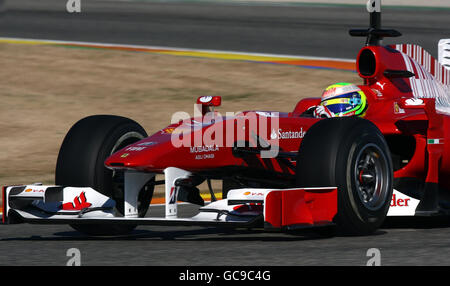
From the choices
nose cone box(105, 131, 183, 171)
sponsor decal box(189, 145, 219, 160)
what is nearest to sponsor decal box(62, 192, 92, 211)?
nose cone box(105, 131, 183, 171)

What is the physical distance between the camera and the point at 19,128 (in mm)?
14625

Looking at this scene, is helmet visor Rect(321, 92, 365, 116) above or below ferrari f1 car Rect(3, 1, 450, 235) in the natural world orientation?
above

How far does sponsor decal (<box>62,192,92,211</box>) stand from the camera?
7.77 meters

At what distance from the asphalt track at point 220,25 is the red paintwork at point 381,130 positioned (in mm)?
11348

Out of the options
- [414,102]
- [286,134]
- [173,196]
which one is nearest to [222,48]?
[414,102]

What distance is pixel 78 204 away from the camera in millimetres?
7805

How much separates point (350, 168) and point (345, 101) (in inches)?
55.9

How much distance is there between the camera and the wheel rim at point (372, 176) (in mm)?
7574

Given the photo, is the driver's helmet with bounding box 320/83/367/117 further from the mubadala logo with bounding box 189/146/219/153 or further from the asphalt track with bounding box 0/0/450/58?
the asphalt track with bounding box 0/0/450/58

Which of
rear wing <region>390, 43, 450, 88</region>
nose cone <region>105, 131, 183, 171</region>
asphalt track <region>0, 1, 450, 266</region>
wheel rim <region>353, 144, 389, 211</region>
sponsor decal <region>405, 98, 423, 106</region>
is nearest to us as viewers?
asphalt track <region>0, 1, 450, 266</region>
